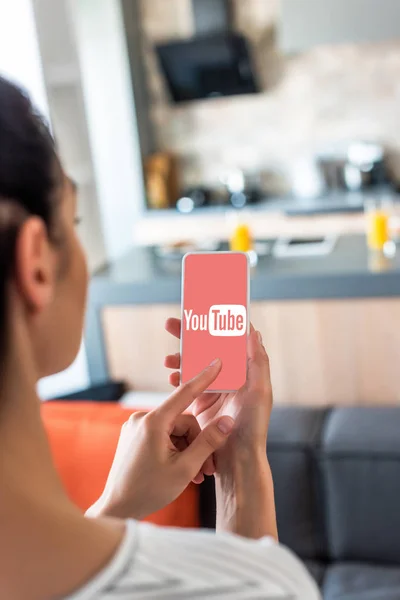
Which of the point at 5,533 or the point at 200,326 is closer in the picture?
the point at 5,533

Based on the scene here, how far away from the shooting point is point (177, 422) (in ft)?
2.66

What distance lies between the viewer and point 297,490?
1.41 metres

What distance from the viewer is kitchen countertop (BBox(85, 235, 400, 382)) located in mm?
2180

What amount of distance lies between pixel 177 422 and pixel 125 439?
2.5 inches

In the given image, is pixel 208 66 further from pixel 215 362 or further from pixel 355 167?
pixel 215 362

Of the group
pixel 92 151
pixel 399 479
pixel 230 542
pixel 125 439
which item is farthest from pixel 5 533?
pixel 92 151

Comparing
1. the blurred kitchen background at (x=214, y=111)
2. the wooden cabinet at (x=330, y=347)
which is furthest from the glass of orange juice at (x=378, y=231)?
the blurred kitchen background at (x=214, y=111)

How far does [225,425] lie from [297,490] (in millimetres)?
694

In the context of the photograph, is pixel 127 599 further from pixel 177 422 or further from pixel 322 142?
pixel 322 142

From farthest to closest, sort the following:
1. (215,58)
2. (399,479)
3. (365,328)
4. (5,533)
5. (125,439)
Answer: (215,58) < (365,328) < (399,479) < (125,439) < (5,533)

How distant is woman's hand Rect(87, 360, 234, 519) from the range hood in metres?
2.94

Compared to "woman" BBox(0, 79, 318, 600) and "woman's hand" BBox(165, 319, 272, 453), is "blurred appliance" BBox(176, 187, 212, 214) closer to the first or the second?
"woman's hand" BBox(165, 319, 272, 453)

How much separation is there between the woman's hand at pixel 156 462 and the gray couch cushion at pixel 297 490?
67 centimetres

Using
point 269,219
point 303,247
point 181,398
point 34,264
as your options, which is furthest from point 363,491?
point 269,219
